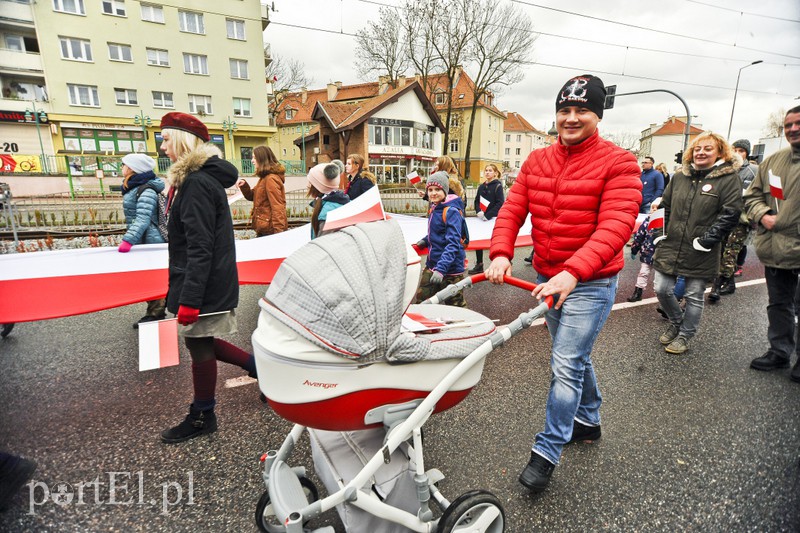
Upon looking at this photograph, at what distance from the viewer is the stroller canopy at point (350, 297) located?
57.1 inches

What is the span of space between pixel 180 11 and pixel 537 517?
125 feet

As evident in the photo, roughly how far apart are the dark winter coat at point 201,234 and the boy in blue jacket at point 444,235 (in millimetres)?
1948

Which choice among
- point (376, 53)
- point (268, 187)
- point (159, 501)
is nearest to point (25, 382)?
point (159, 501)

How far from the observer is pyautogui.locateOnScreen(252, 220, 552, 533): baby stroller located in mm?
1462

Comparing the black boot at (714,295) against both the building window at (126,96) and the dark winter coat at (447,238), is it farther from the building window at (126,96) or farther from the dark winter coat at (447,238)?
the building window at (126,96)

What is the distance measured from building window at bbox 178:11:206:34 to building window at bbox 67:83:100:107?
7.69m

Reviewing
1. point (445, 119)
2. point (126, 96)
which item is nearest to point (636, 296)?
point (126, 96)

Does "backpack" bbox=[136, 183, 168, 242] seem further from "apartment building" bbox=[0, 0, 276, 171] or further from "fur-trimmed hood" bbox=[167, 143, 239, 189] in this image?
"apartment building" bbox=[0, 0, 276, 171]

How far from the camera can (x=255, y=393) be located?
3287mm

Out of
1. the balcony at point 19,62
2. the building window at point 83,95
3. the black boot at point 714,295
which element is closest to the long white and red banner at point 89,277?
the black boot at point 714,295

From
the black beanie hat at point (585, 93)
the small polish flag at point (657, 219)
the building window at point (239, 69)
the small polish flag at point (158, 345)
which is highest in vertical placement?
the building window at point (239, 69)

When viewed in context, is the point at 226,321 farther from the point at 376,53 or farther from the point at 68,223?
the point at 376,53

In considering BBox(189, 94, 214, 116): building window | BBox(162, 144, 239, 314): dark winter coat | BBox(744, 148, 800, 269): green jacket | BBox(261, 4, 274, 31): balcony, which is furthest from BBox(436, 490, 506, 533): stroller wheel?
BBox(261, 4, 274, 31): balcony

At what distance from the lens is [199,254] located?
239 cm
